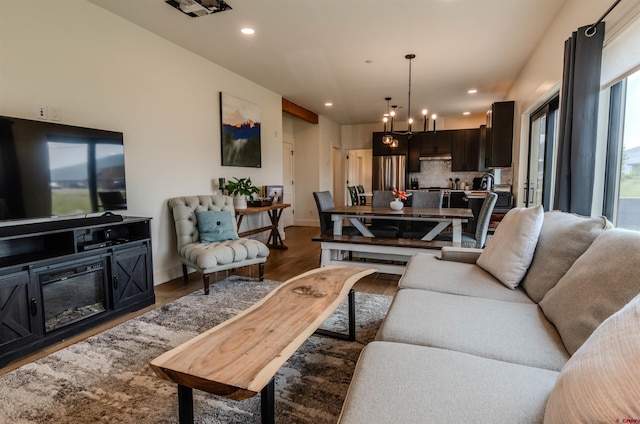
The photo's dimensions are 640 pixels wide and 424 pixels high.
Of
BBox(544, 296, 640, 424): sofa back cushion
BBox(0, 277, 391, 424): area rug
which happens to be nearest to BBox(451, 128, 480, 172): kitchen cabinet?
BBox(0, 277, 391, 424): area rug

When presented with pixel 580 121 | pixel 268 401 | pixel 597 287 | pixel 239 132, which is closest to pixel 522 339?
pixel 597 287

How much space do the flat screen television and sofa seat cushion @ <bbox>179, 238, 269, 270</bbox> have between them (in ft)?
2.54

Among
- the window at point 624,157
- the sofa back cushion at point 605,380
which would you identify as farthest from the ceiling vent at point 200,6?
the sofa back cushion at point 605,380

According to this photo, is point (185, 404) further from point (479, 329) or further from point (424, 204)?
point (424, 204)

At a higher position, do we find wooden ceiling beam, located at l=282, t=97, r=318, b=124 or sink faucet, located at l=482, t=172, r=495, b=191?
wooden ceiling beam, located at l=282, t=97, r=318, b=124

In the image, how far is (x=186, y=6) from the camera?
283cm

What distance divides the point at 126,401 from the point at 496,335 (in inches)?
70.1

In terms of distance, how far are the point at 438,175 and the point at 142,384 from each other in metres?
7.95

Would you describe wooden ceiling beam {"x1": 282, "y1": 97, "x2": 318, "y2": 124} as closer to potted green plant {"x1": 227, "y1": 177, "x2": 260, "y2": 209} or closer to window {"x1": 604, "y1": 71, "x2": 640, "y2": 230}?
potted green plant {"x1": 227, "y1": 177, "x2": 260, "y2": 209}

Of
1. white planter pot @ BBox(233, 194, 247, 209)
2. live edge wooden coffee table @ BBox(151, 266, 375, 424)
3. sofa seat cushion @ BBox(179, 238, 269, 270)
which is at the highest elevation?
white planter pot @ BBox(233, 194, 247, 209)

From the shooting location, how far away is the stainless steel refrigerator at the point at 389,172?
8.15 m

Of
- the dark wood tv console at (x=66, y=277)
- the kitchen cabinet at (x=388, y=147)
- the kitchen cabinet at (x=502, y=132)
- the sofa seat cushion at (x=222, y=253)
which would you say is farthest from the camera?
the kitchen cabinet at (x=388, y=147)

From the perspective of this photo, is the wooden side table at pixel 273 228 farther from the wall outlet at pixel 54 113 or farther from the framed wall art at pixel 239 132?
the wall outlet at pixel 54 113

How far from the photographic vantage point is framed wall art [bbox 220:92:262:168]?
178 inches
